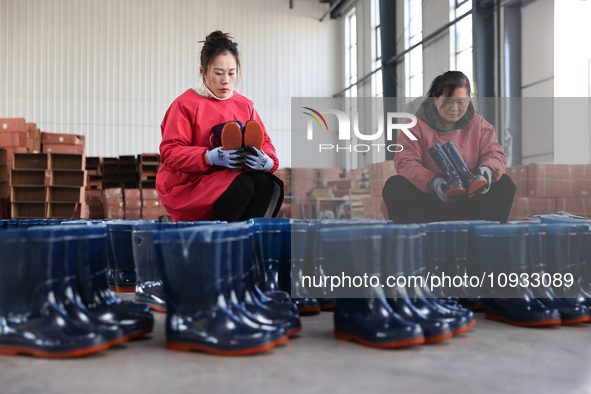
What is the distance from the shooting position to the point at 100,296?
1.56 m

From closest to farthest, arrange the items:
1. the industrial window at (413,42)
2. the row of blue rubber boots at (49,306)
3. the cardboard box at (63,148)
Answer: the row of blue rubber boots at (49,306), the cardboard box at (63,148), the industrial window at (413,42)

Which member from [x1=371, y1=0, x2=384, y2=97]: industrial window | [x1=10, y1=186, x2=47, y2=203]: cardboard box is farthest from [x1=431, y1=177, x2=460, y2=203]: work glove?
[x1=371, y1=0, x2=384, y2=97]: industrial window

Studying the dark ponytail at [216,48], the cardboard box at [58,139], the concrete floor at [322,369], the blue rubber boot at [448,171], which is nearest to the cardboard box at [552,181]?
the blue rubber boot at [448,171]

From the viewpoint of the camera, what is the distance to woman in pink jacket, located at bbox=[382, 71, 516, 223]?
2.21 meters

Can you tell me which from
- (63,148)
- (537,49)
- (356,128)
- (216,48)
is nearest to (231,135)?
(216,48)

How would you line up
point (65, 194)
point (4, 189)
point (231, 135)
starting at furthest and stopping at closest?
1. point (65, 194)
2. point (4, 189)
3. point (231, 135)

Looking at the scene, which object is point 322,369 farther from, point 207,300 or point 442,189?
point 442,189

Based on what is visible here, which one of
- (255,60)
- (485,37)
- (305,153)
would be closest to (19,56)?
(255,60)

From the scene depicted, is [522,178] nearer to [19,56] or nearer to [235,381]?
[235,381]

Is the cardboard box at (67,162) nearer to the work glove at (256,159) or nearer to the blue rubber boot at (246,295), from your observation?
the work glove at (256,159)

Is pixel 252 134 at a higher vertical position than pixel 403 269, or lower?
higher

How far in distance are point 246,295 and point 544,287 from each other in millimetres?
965

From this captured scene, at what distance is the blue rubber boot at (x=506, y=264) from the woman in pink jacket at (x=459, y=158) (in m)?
0.43

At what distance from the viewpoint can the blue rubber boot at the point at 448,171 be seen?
220 cm
